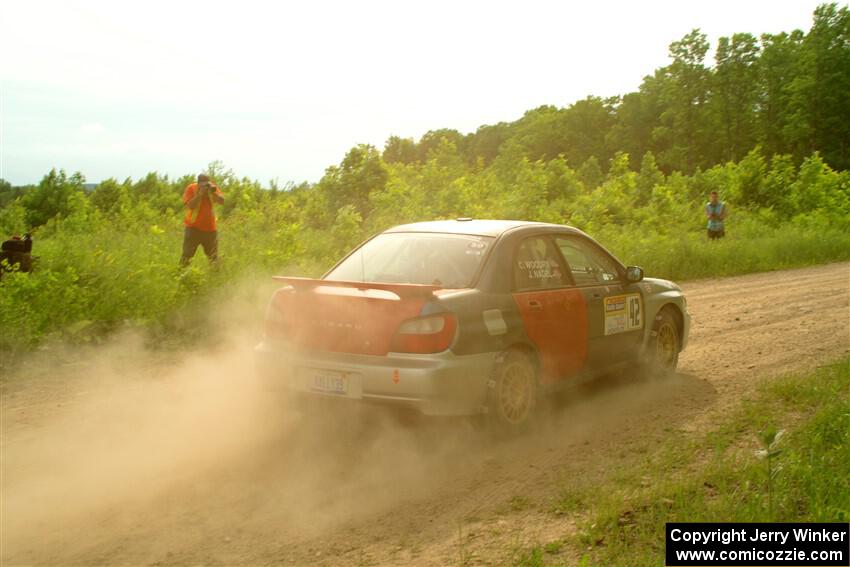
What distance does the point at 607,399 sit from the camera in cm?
730

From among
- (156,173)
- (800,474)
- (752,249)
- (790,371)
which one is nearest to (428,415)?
(800,474)

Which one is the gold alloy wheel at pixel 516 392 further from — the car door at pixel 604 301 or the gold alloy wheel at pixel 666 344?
the gold alloy wheel at pixel 666 344

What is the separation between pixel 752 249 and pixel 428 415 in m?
17.6

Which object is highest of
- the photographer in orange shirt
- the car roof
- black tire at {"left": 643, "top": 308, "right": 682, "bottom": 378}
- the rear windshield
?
the photographer in orange shirt

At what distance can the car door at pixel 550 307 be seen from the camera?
247 inches

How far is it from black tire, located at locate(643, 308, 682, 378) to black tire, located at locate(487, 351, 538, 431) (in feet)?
6.60

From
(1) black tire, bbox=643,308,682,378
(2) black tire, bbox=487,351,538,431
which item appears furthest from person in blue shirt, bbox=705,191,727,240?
(2) black tire, bbox=487,351,538,431

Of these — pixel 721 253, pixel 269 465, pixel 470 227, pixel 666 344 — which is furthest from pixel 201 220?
pixel 721 253

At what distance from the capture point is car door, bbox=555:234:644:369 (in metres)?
6.98

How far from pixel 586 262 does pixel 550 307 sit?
0.96 m

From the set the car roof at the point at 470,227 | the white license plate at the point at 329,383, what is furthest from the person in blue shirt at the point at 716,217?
the white license plate at the point at 329,383

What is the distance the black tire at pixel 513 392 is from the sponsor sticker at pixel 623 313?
1233 mm

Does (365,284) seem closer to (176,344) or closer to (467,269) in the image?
(467,269)

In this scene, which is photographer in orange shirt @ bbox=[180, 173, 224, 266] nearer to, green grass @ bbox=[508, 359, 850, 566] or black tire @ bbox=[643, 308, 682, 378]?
black tire @ bbox=[643, 308, 682, 378]
